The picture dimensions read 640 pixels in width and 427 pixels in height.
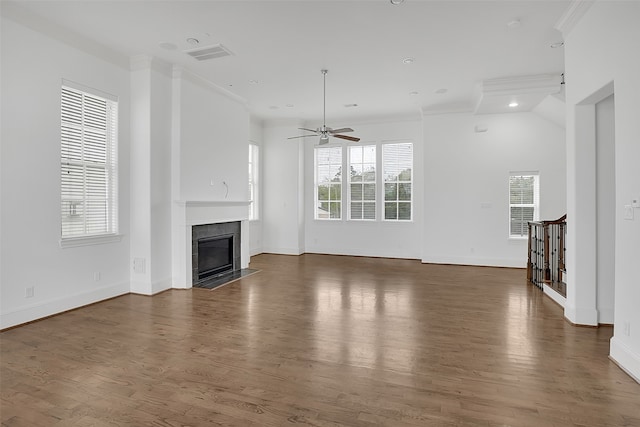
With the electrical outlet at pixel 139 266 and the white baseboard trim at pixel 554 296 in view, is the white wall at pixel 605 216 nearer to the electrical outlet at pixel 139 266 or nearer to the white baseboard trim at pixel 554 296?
the white baseboard trim at pixel 554 296

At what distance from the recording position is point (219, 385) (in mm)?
2520

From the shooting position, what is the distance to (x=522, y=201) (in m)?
7.23

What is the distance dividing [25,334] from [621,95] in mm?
5974

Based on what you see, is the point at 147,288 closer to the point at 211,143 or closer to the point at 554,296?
the point at 211,143

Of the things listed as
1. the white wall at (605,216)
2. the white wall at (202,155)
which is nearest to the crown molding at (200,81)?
the white wall at (202,155)

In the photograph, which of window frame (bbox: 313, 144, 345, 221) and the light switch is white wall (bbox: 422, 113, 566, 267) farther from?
the light switch

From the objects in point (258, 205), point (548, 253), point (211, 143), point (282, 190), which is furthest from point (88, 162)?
point (548, 253)

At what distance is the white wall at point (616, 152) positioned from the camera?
2727mm

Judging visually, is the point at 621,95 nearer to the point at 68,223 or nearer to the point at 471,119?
the point at 471,119

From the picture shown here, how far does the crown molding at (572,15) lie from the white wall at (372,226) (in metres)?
4.29

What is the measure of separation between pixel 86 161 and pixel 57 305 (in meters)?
1.81

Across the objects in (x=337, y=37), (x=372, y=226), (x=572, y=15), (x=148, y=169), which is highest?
(x=337, y=37)

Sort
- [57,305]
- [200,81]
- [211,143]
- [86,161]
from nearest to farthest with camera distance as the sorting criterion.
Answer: [57,305] → [86,161] → [200,81] → [211,143]

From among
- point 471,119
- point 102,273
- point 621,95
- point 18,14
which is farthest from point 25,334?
point 471,119
